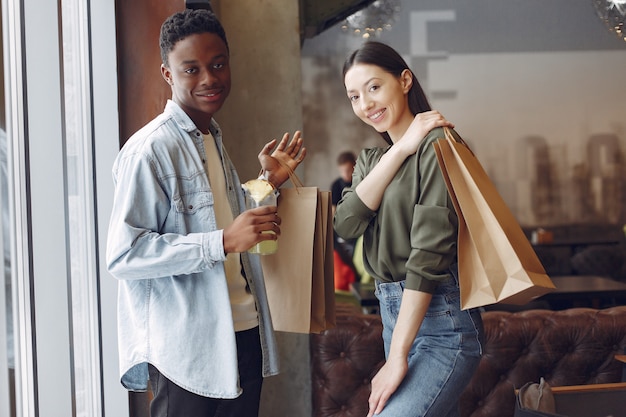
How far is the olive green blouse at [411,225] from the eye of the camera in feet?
5.12

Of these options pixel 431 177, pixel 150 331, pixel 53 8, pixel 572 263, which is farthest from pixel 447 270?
pixel 572 263

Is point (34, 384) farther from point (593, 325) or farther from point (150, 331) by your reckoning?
point (593, 325)

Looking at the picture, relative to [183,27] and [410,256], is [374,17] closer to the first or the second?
[183,27]

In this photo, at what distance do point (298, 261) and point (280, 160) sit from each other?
28 centimetres

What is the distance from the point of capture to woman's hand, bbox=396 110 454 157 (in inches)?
63.6

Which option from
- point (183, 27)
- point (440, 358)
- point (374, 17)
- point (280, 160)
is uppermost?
point (374, 17)

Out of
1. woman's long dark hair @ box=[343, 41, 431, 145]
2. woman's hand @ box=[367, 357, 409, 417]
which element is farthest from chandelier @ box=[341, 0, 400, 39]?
woman's hand @ box=[367, 357, 409, 417]

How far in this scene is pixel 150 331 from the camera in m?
1.60

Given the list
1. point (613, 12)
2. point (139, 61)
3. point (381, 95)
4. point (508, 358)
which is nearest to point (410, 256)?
point (381, 95)

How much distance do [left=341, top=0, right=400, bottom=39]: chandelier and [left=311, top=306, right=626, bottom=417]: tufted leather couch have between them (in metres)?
3.42

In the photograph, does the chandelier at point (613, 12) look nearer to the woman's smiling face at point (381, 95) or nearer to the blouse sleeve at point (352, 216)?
the woman's smiling face at point (381, 95)

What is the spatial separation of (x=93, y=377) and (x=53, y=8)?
1.21m

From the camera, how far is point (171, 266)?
153 centimetres

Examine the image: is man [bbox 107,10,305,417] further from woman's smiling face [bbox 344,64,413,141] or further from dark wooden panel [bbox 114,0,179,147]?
dark wooden panel [bbox 114,0,179,147]
